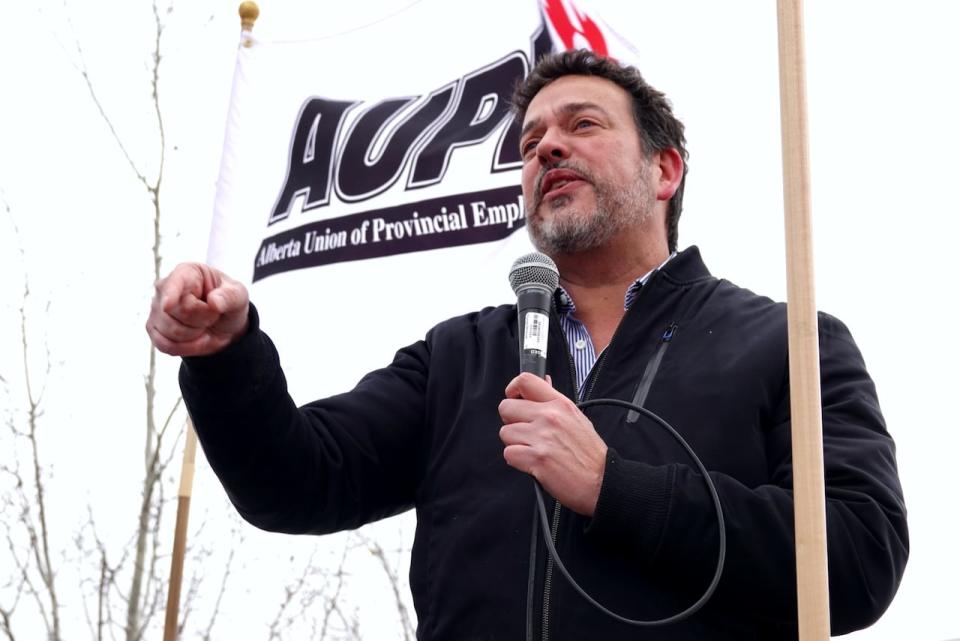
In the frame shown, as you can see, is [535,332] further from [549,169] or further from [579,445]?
[549,169]

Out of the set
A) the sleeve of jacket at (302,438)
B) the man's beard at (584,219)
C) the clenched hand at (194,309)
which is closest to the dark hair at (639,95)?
the man's beard at (584,219)

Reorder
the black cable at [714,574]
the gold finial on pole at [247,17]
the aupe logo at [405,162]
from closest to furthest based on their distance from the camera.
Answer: the black cable at [714,574], the aupe logo at [405,162], the gold finial on pole at [247,17]

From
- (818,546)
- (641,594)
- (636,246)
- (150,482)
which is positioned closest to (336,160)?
(636,246)

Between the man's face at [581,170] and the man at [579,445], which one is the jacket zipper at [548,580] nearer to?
the man at [579,445]

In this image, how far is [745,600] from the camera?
1.92 m

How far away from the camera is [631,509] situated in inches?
74.9

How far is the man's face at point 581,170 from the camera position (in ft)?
9.01

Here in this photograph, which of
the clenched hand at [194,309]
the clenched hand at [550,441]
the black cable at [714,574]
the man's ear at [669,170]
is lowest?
the black cable at [714,574]

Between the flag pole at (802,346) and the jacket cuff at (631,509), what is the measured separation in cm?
29

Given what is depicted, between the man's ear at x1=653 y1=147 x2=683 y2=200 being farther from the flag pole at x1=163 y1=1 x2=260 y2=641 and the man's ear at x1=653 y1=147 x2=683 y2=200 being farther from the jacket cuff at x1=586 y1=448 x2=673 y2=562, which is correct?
the flag pole at x1=163 y1=1 x2=260 y2=641

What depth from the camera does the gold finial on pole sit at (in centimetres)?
538

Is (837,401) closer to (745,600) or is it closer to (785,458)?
(785,458)

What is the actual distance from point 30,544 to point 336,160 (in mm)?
5203

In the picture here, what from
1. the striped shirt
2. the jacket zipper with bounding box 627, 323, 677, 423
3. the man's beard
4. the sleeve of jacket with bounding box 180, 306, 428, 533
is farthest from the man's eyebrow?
the jacket zipper with bounding box 627, 323, 677, 423
